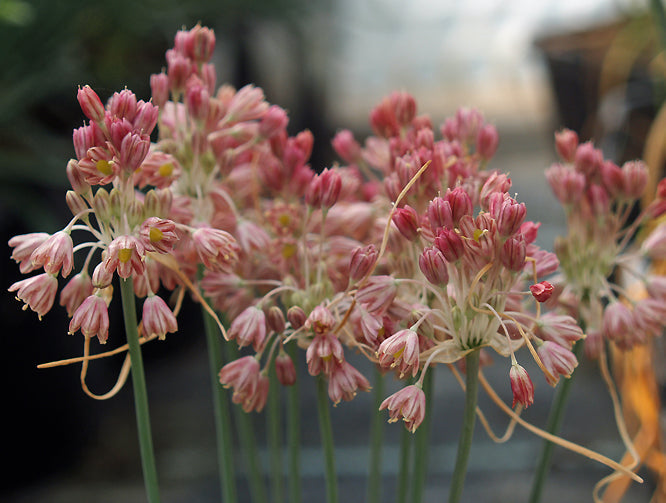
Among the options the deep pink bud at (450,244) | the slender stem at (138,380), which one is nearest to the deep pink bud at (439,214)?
the deep pink bud at (450,244)

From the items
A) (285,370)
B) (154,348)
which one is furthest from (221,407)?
(154,348)

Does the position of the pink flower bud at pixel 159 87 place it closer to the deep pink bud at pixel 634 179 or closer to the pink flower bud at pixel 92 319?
the pink flower bud at pixel 92 319

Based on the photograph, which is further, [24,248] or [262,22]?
[262,22]

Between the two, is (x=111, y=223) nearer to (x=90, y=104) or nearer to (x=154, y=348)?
(x=90, y=104)

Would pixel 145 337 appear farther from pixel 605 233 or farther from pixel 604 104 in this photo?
pixel 604 104

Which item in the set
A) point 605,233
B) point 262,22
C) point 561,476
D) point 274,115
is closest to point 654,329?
point 605,233
